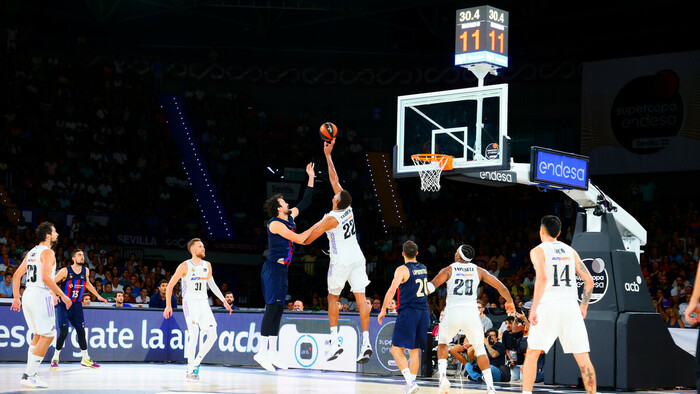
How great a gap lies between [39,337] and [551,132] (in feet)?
71.0

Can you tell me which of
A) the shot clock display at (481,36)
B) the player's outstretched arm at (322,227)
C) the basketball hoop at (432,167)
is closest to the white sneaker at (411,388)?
the player's outstretched arm at (322,227)

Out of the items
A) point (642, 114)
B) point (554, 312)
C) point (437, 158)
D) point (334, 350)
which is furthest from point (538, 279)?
point (642, 114)

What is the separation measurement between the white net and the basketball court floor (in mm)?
3154

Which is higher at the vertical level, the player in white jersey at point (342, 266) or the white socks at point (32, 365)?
the player in white jersey at point (342, 266)

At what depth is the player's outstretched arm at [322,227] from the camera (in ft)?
35.6

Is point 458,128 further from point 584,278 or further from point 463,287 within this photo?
point 584,278

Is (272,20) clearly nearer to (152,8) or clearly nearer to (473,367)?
(152,8)

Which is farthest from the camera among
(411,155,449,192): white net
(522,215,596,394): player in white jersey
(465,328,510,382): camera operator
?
(465,328,510,382): camera operator

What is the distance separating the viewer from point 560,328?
1006 centimetres

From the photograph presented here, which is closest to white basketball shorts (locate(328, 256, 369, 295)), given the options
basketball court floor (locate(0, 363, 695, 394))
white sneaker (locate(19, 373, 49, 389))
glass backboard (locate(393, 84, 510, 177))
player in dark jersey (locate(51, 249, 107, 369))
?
basketball court floor (locate(0, 363, 695, 394))

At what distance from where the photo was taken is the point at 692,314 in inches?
314

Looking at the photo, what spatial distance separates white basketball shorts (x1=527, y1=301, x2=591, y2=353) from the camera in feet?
32.8

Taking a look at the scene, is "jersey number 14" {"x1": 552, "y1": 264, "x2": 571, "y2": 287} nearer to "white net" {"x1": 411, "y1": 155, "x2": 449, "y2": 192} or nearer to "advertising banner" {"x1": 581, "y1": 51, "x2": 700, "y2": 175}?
"white net" {"x1": 411, "y1": 155, "x2": 449, "y2": 192}

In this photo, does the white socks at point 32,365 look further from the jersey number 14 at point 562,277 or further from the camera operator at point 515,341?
the camera operator at point 515,341
